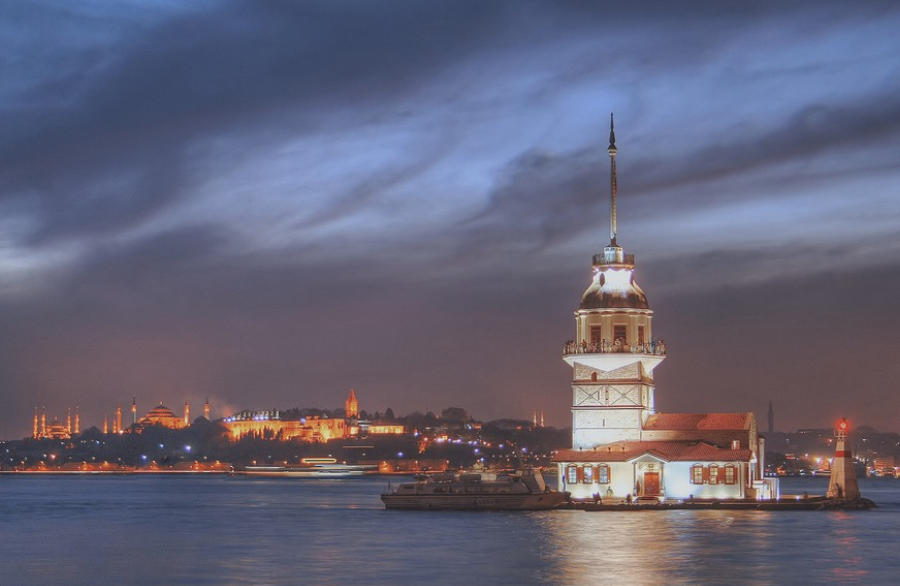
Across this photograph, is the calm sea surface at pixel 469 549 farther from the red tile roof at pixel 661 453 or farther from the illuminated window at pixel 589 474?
the illuminated window at pixel 589 474

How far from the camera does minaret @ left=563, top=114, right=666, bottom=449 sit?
78.2 metres

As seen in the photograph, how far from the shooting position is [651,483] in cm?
7581

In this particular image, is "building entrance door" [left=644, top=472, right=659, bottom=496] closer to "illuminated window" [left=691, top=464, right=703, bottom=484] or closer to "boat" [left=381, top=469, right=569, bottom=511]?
"illuminated window" [left=691, top=464, right=703, bottom=484]

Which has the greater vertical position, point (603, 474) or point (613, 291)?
point (613, 291)

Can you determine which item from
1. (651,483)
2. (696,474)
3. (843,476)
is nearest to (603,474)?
(651,483)

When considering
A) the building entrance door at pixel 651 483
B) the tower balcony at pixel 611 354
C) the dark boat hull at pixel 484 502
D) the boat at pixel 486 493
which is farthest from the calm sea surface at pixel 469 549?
the tower balcony at pixel 611 354

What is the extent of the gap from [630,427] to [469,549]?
23.2 m

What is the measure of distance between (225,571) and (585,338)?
3314cm

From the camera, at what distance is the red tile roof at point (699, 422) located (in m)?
77.0

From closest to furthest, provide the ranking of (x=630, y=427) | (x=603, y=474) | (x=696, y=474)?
(x=696, y=474) → (x=603, y=474) → (x=630, y=427)

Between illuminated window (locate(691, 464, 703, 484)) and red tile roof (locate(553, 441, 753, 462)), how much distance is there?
1.50ft

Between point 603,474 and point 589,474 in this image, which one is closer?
point 603,474

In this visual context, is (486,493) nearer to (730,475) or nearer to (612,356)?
(612,356)

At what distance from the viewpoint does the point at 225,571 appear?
167 feet
